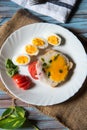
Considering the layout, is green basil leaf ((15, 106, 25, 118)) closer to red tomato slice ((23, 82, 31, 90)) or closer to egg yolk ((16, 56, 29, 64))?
red tomato slice ((23, 82, 31, 90))

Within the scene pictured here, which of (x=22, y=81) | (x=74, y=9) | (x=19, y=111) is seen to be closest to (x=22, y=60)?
(x=22, y=81)

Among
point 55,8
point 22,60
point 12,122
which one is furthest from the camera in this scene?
point 55,8

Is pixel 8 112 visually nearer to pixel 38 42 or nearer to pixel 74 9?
pixel 38 42

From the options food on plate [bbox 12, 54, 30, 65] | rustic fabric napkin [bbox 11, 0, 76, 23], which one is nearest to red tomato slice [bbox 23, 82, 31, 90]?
food on plate [bbox 12, 54, 30, 65]

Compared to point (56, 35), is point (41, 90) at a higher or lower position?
lower

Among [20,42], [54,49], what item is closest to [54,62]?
[54,49]

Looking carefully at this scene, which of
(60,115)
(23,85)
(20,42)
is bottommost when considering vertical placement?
(60,115)

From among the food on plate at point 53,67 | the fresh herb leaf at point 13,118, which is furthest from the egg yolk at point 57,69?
the fresh herb leaf at point 13,118

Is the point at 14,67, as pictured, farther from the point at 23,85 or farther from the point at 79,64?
the point at 79,64
